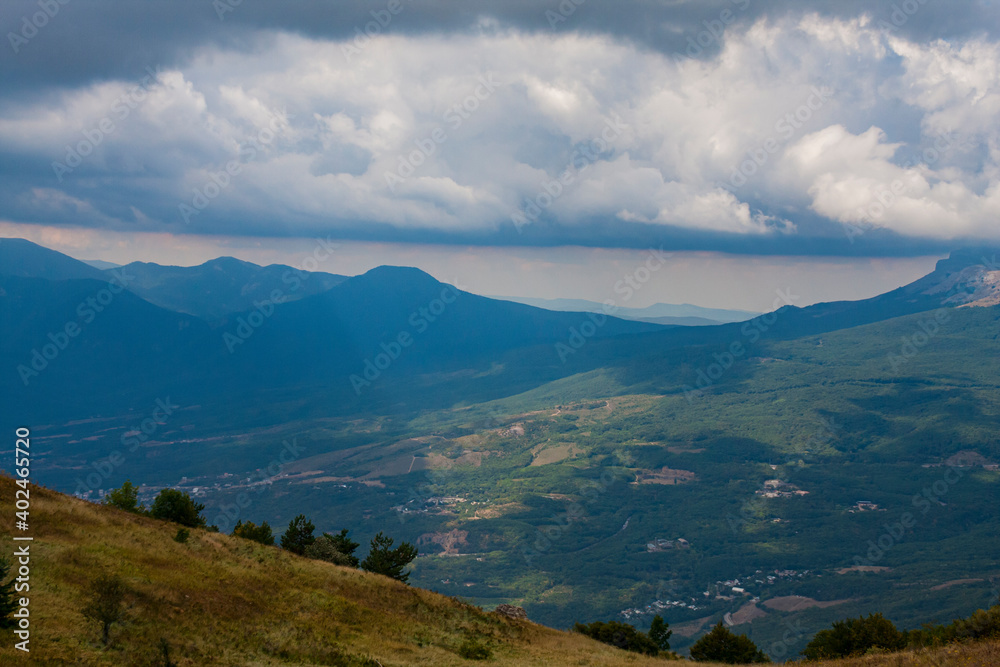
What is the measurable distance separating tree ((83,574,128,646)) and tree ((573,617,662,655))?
3706cm

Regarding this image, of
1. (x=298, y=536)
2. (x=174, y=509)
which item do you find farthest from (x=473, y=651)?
(x=298, y=536)

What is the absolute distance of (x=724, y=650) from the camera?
56.4 metres

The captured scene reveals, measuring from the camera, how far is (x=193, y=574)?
33625mm

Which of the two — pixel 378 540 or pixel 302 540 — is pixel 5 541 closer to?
pixel 302 540

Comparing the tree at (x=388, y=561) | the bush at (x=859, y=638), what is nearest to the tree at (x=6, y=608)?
the tree at (x=388, y=561)

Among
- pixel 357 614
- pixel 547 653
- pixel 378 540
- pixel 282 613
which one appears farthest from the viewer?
pixel 378 540

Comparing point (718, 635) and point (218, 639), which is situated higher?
point (218, 639)

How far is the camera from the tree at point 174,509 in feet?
157

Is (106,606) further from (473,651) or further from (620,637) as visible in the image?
(620,637)

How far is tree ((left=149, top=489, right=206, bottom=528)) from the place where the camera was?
47938mm

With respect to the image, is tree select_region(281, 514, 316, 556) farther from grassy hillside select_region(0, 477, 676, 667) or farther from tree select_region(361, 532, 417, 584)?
grassy hillside select_region(0, 477, 676, 667)

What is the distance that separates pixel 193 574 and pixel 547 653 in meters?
21.4

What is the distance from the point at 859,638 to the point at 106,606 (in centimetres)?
4860

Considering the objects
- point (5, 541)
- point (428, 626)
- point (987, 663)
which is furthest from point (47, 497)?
point (987, 663)
